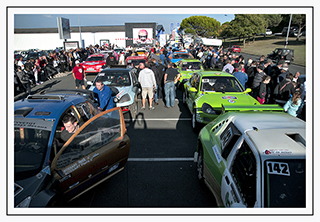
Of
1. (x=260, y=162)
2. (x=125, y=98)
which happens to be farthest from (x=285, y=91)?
(x=260, y=162)

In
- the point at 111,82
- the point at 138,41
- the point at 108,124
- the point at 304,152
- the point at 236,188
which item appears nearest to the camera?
the point at 304,152

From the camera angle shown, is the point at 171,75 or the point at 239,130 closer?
the point at 239,130

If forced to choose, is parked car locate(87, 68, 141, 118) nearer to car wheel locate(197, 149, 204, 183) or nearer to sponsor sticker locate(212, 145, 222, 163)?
car wheel locate(197, 149, 204, 183)

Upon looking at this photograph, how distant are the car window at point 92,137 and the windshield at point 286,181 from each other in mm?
2425

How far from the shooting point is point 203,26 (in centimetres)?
9188

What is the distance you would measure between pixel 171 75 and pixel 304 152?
21.9ft

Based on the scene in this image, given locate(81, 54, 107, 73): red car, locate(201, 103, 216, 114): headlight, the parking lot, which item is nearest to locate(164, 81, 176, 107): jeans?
the parking lot

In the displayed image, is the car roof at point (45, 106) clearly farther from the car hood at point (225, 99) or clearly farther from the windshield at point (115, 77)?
the windshield at point (115, 77)

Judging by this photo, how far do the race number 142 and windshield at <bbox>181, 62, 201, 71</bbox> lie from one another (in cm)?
1033

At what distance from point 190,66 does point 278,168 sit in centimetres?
1058
